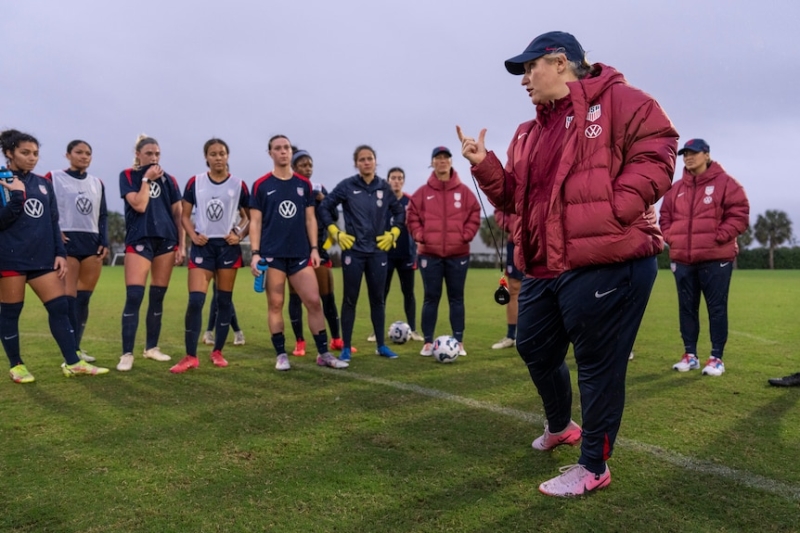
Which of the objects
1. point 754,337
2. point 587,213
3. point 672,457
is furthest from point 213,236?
point 754,337

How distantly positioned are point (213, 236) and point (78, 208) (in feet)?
5.23

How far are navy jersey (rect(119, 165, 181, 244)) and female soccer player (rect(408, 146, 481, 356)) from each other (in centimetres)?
296

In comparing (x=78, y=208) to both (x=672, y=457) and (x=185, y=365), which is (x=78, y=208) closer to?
(x=185, y=365)

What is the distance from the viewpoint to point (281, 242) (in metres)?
6.13

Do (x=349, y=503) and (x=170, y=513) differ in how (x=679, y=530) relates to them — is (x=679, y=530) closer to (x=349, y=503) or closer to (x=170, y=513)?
(x=349, y=503)

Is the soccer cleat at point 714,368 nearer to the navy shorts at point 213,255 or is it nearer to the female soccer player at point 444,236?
the female soccer player at point 444,236

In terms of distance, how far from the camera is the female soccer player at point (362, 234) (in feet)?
22.0

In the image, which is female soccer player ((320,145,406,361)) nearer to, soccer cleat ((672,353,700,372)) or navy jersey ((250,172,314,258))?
navy jersey ((250,172,314,258))

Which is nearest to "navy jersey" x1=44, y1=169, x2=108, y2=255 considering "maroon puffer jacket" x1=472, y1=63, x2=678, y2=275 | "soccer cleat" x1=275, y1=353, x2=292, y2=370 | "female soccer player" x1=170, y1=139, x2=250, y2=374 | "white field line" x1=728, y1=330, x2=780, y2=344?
"female soccer player" x1=170, y1=139, x2=250, y2=374

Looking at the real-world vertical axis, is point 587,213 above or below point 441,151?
below

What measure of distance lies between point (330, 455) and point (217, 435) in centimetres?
91

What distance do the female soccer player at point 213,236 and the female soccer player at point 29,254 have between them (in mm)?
1209

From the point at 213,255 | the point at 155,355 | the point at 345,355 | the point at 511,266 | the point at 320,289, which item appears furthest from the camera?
the point at 511,266

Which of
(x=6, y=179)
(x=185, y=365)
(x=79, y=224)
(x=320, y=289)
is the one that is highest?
(x=6, y=179)
